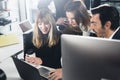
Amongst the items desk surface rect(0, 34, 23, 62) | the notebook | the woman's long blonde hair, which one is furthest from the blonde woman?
the notebook

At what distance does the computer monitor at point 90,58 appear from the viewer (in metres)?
0.97

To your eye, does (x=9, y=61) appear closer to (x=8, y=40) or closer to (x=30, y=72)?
(x=8, y=40)

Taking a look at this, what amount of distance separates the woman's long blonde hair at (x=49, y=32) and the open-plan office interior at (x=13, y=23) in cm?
6

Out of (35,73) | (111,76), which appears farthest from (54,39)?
(111,76)

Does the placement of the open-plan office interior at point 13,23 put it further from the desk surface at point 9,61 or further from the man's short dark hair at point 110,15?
the man's short dark hair at point 110,15

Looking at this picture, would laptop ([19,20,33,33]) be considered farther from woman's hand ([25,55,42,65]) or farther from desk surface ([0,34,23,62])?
desk surface ([0,34,23,62])

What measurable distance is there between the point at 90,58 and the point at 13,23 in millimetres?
3052

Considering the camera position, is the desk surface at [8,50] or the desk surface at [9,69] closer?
the desk surface at [9,69]

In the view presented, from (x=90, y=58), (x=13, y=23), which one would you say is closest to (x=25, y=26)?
(x=90, y=58)

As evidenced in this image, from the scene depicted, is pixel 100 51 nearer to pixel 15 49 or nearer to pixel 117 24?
pixel 117 24

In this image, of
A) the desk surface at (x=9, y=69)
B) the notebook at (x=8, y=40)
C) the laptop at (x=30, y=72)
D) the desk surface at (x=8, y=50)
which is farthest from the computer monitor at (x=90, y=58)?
the notebook at (x=8, y=40)

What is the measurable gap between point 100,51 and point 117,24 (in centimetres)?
49

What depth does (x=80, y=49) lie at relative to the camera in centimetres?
107

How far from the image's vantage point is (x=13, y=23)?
392cm
